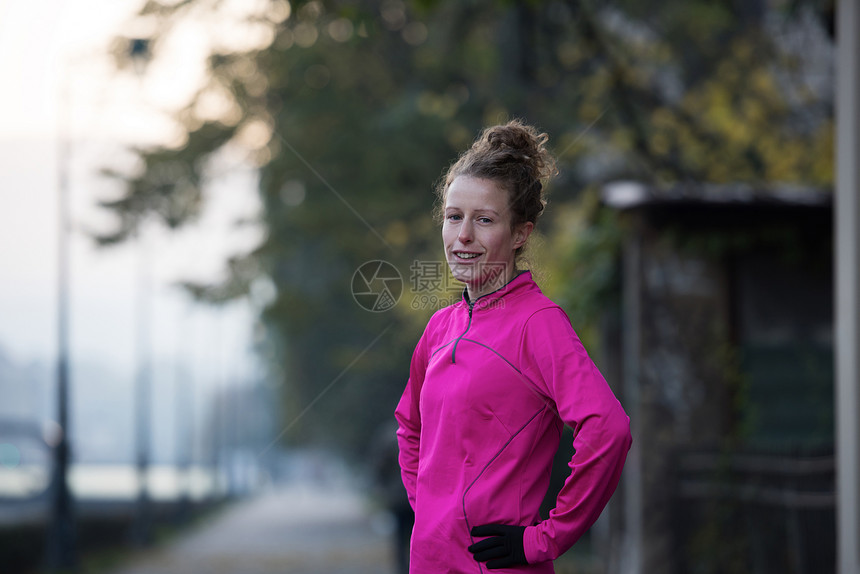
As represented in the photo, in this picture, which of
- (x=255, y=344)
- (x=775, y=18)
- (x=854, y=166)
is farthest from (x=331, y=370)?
(x=854, y=166)

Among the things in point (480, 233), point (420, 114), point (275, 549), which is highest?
point (420, 114)

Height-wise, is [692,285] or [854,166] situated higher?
[854,166]

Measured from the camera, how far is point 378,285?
9.08 feet

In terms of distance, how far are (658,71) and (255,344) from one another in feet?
58.1

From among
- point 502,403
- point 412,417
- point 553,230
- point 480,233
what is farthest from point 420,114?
point 502,403

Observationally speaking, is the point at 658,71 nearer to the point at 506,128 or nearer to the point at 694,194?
the point at 694,194

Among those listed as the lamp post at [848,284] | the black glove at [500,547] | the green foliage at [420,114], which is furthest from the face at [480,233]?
the green foliage at [420,114]

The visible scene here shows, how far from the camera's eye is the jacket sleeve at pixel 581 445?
1.84 metres

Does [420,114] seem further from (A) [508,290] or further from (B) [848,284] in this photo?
(A) [508,290]

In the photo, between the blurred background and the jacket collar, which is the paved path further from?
the jacket collar

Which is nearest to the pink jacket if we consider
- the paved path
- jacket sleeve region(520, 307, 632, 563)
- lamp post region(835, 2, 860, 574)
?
jacket sleeve region(520, 307, 632, 563)

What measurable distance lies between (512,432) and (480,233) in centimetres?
43

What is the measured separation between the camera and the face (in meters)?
2.08

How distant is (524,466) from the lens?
1997mm
